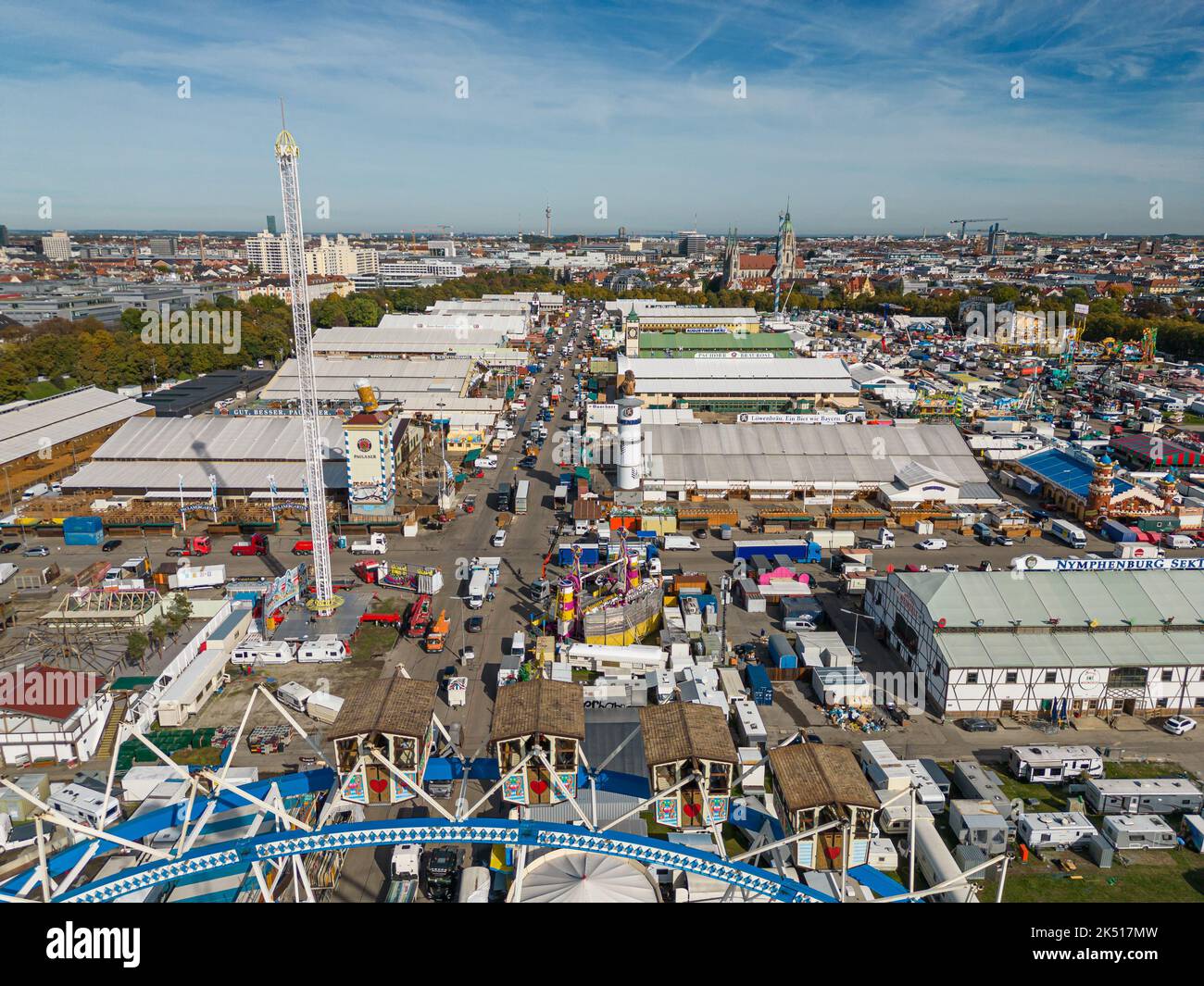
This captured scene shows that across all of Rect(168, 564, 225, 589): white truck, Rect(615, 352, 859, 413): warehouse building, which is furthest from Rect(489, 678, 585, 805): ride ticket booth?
Rect(615, 352, 859, 413): warehouse building

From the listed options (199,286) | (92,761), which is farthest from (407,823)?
(199,286)

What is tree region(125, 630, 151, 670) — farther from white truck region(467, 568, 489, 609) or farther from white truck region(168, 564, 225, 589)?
white truck region(467, 568, 489, 609)

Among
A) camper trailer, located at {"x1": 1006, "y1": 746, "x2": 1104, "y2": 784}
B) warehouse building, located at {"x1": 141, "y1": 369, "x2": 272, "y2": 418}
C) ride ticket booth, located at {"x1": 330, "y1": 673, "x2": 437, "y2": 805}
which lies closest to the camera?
ride ticket booth, located at {"x1": 330, "y1": 673, "x2": 437, "y2": 805}

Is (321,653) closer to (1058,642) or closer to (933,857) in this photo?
(933,857)

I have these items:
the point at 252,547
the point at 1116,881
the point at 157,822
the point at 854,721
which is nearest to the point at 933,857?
the point at 1116,881
